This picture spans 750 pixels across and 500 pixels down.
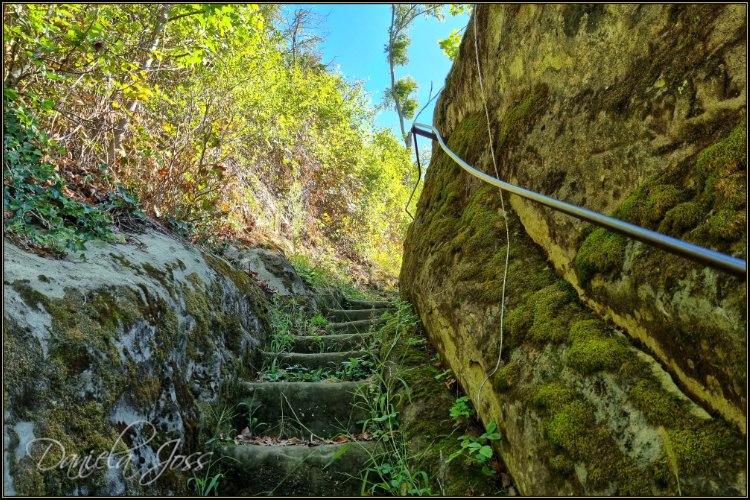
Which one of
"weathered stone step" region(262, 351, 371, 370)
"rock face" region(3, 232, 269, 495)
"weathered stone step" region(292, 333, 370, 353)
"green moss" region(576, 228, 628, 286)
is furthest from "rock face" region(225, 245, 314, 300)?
"green moss" region(576, 228, 628, 286)

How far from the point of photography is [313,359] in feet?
11.5

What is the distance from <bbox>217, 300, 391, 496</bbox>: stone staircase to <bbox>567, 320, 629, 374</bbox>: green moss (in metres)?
1.19

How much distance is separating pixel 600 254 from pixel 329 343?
2.81m

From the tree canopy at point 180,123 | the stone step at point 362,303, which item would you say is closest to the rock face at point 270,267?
the tree canopy at point 180,123

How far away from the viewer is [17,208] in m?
2.04

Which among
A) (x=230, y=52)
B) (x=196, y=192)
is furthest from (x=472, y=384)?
(x=230, y=52)

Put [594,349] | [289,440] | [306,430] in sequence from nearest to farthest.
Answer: [594,349], [289,440], [306,430]

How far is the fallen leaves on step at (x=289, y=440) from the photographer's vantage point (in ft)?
8.02

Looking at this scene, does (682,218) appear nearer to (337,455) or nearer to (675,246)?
(675,246)

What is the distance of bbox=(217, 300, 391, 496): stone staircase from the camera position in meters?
2.09

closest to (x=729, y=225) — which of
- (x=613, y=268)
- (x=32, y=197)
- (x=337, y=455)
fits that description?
(x=613, y=268)

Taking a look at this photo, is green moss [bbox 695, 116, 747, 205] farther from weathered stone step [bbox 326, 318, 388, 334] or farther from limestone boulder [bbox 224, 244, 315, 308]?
limestone boulder [bbox 224, 244, 315, 308]

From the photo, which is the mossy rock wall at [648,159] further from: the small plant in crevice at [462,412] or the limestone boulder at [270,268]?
the limestone boulder at [270,268]

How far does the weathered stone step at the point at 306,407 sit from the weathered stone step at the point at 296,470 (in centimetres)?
38
